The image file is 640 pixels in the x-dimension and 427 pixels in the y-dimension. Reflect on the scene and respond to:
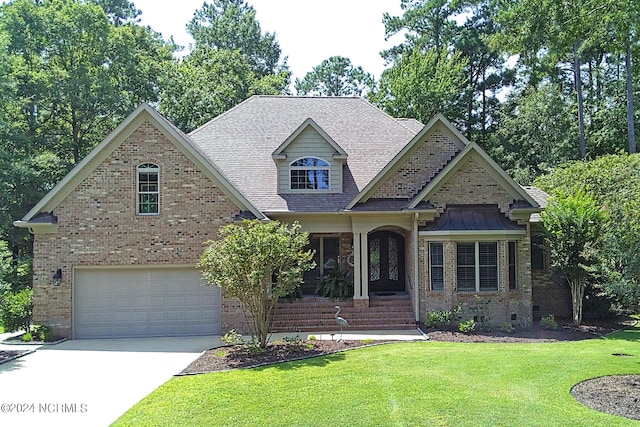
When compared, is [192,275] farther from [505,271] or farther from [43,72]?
[43,72]

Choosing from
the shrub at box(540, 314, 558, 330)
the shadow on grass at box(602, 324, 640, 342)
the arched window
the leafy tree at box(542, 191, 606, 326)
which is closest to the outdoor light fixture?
the arched window

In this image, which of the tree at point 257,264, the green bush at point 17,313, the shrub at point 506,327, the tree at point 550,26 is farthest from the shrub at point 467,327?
the green bush at point 17,313

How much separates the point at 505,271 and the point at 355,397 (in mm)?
9036

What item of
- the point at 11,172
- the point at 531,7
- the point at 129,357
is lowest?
the point at 129,357

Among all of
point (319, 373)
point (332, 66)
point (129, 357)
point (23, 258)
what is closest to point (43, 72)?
point (23, 258)

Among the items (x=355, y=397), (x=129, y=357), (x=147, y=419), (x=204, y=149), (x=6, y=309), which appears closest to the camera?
(x=147, y=419)

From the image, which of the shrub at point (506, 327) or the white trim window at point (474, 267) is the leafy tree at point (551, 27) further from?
the shrub at point (506, 327)

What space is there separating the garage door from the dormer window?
4.86 m

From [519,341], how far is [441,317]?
240 centimetres

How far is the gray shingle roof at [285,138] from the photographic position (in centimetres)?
1842

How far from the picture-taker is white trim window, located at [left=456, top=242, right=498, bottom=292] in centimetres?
1645

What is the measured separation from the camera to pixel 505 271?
16.4m

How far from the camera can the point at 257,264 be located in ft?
41.4

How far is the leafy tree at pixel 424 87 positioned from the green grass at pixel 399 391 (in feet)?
82.6
